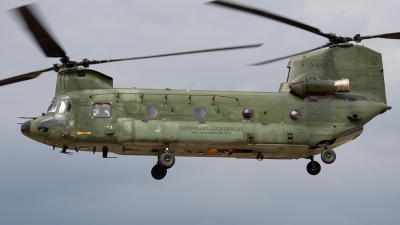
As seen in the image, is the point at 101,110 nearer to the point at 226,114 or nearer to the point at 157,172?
the point at 157,172

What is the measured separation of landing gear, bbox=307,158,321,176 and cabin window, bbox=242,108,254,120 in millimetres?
3735

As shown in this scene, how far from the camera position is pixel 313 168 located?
116 ft

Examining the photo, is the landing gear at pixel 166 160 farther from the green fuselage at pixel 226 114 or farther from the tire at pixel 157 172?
the tire at pixel 157 172

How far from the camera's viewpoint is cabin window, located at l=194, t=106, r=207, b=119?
33.6 metres

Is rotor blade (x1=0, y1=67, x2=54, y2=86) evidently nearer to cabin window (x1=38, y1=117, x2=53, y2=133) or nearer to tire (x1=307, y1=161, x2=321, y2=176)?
cabin window (x1=38, y1=117, x2=53, y2=133)

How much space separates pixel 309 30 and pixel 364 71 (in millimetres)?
3777

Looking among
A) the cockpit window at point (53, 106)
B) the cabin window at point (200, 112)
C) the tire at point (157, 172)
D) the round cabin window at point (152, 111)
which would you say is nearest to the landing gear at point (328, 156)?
the cabin window at point (200, 112)

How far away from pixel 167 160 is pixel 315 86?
23.1ft

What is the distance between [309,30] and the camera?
1318 inches

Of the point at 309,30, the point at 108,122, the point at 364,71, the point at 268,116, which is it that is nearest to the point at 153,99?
the point at 108,122

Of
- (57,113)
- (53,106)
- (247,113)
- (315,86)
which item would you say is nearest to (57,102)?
(53,106)

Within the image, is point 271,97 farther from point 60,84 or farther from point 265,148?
point 60,84

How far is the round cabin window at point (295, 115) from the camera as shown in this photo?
112ft

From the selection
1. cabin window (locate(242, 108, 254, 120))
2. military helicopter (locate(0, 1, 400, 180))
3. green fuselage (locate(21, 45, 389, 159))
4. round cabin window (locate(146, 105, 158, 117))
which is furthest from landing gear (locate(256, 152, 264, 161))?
round cabin window (locate(146, 105, 158, 117))
